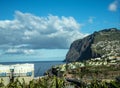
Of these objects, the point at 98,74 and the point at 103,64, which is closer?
the point at 98,74

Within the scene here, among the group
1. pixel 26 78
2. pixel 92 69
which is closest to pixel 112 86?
pixel 26 78

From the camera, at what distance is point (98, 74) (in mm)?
152000

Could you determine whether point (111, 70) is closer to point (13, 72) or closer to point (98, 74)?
point (98, 74)

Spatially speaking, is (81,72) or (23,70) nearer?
(23,70)

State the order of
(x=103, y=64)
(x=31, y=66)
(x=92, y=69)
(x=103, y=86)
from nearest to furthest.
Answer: (x=103, y=86), (x=31, y=66), (x=92, y=69), (x=103, y=64)

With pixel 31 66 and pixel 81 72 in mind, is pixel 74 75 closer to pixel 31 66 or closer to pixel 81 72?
pixel 81 72

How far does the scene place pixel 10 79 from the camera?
103312 millimetres

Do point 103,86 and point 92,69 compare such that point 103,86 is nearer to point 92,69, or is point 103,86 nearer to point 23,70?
point 23,70

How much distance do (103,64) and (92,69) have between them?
16.1 m

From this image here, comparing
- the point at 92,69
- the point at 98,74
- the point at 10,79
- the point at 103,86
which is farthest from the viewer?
the point at 92,69

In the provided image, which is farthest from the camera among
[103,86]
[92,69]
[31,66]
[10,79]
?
[92,69]

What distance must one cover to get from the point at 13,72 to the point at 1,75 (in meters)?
5.04

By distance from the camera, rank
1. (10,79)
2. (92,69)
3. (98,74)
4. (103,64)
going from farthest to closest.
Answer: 1. (103,64)
2. (92,69)
3. (98,74)
4. (10,79)

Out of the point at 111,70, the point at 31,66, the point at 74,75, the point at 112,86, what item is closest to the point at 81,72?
the point at 74,75
